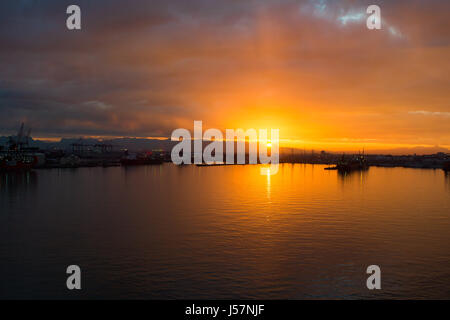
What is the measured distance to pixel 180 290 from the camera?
53.4 feet

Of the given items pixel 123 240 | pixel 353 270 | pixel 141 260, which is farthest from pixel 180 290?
pixel 123 240

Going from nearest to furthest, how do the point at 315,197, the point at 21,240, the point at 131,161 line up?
the point at 21,240
the point at 315,197
the point at 131,161

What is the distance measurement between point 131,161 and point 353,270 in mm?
172576

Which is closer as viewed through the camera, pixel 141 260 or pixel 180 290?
pixel 180 290

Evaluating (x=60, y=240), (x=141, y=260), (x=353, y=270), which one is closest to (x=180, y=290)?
(x=141, y=260)

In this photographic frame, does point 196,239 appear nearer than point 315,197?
Yes

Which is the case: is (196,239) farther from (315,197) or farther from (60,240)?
(315,197)

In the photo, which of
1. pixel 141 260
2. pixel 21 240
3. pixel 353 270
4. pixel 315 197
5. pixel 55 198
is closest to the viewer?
pixel 353 270

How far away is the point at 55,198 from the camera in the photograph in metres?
49.4
